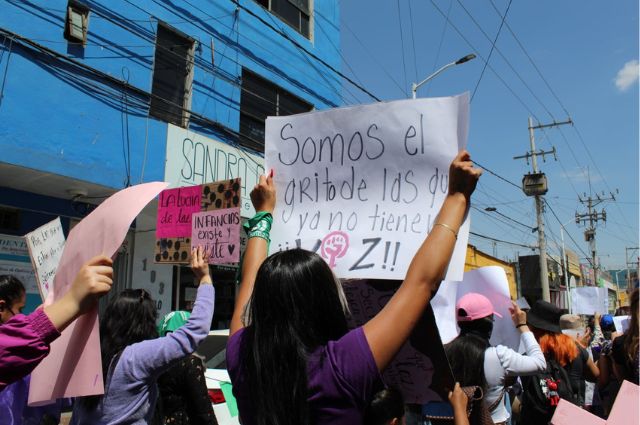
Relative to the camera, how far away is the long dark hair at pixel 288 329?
1316mm

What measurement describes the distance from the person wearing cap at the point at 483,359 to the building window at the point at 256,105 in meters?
8.34

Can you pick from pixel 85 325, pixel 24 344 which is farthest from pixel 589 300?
pixel 24 344

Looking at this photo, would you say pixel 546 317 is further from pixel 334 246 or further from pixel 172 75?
pixel 172 75

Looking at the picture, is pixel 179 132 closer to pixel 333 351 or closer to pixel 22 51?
pixel 22 51

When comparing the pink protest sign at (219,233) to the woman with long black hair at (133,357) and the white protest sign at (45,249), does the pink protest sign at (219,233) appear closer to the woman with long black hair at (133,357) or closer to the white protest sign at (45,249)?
the white protest sign at (45,249)

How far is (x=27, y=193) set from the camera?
8461mm

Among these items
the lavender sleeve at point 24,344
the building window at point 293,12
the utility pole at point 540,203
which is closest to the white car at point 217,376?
the lavender sleeve at point 24,344

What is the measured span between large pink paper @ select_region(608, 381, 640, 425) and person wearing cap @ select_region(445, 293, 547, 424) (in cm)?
108

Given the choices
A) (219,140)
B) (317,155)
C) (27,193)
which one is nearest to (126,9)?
(219,140)

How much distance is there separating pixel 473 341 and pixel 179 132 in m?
7.91

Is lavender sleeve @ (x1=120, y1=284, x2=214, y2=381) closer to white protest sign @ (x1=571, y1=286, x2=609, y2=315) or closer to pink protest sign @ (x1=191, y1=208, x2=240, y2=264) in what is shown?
pink protest sign @ (x1=191, y1=208, x2=240, y2=264)

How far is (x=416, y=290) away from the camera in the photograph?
131 centimetres

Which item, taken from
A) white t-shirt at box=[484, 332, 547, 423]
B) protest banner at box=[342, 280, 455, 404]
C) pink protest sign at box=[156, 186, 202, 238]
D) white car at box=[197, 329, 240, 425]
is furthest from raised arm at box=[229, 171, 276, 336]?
pink protest sign at box=[156, 186, 202, 238]

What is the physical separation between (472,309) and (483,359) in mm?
292
